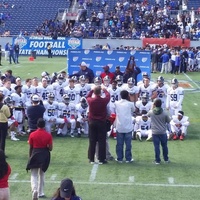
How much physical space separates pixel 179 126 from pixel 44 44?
29855mm

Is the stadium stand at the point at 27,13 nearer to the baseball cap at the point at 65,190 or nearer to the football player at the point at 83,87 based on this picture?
the football player at the point at 83,87

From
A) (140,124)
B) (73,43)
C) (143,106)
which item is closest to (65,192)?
(140,124)

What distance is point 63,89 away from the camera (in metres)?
18.2

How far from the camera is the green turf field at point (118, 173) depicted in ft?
38.5

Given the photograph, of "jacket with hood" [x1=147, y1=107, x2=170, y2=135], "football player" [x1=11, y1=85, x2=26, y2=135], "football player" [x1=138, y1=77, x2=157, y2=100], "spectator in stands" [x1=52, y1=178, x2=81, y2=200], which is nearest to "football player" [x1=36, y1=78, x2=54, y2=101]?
"football player" [x1=11, y1=85, x2=26, y2=135]

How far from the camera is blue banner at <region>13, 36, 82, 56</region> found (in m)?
45.6

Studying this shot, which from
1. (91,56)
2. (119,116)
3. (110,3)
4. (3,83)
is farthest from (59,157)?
(110,3)

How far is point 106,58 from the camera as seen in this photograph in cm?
2514

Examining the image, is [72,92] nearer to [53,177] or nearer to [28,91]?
[28,91]

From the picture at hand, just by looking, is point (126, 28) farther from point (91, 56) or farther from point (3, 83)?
point (3, 83)

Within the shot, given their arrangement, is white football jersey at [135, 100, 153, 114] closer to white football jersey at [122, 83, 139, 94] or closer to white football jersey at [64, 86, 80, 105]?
white football jersey at [122, 83, 139, 94]

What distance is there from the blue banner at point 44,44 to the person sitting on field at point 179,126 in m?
29.1

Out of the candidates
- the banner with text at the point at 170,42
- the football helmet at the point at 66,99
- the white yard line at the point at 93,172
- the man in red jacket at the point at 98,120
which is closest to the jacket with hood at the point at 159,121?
the man in red jacket at the point at 98,120

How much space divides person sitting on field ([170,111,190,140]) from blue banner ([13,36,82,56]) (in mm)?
29075
